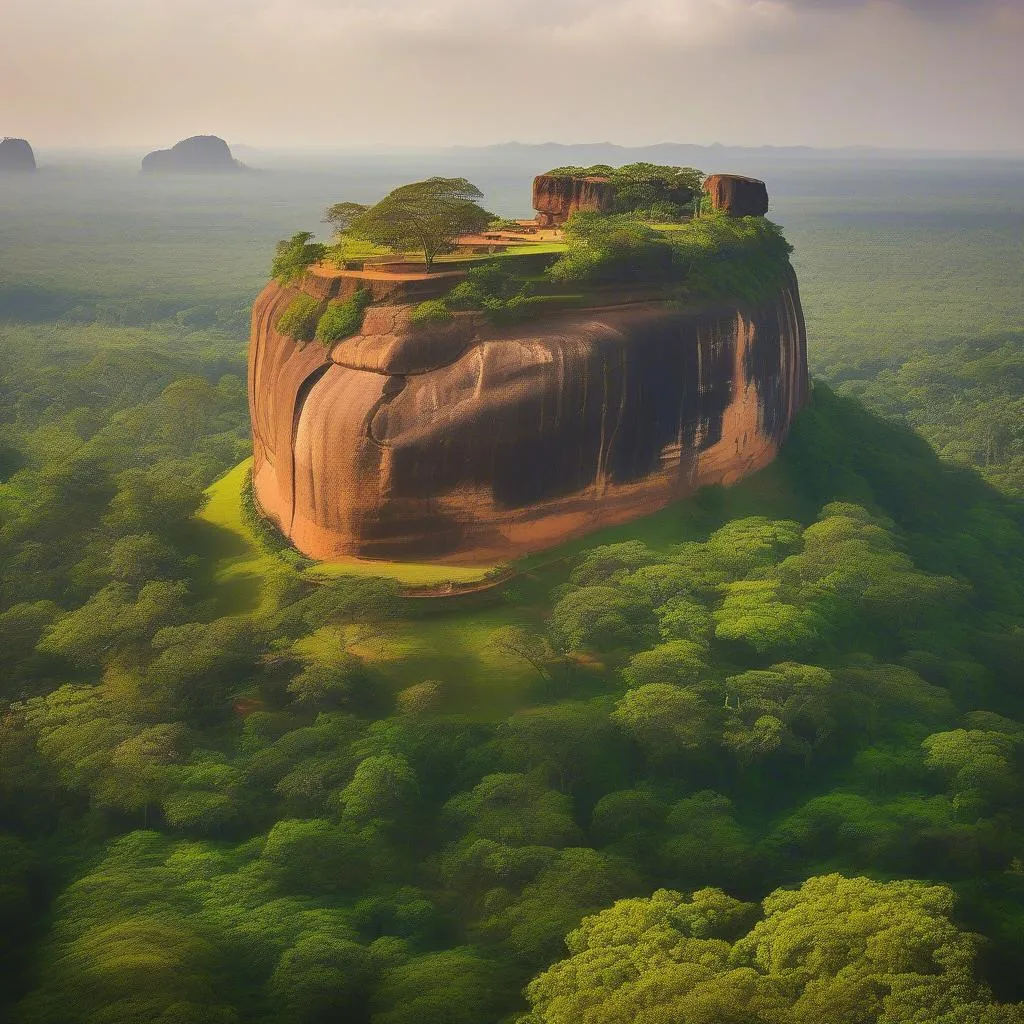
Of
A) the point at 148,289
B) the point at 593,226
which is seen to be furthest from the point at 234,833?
the point at 148,289

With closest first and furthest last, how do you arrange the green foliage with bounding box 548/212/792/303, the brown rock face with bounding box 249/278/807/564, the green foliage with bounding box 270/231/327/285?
the brown rock face with bounding box 249/278/807/564, the green foliage with bounding box 548/212/792/303, the green foliage with bounding box 270/231/327/285

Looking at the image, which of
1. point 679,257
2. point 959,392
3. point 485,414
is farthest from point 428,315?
point 959,392

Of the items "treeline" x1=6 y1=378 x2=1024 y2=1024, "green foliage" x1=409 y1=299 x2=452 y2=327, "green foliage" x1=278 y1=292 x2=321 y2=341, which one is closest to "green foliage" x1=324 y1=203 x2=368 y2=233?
"green foliage" x1=278 y1=292 x2=321 y2=341

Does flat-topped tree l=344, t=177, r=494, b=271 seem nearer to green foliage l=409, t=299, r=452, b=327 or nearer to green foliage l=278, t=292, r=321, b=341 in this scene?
green foliage l=409, t=299, r=452, b=327

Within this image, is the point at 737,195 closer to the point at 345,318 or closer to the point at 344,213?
the point at 344,213

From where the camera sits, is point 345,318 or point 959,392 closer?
point 345,318

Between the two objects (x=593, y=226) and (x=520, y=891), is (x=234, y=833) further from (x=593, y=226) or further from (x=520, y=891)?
(x=593, y=226)

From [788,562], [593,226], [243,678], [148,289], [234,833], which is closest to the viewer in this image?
[234,833]
